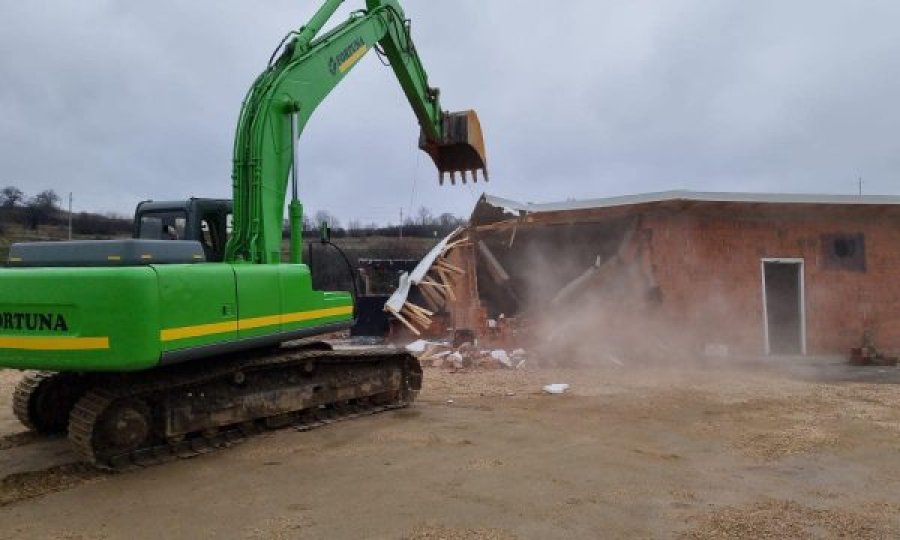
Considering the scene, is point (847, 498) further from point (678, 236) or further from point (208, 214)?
point (678, 236)

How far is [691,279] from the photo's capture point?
14.1 meters

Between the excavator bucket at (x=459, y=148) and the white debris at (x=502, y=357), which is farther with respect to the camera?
the white debris at (x=502, y=357)

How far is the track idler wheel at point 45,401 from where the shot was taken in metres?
6.88

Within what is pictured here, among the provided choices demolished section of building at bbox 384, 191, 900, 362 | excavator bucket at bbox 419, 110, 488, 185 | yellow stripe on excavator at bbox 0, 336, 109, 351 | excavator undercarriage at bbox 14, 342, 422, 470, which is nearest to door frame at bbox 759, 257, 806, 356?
demolished section of building at bbox 384, 191, 900, 362

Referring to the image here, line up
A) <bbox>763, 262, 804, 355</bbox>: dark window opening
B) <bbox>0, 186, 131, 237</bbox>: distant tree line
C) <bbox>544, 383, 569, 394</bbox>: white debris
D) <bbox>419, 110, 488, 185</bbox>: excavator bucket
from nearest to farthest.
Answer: <bbox>544, 383, 569, 394</bbox>: white debris → <bbox>419, 110, 488, 185</bbox>: excavator bucket → <bbox>763, 262, 804, 355</bbox>: dark window opening → <bbox>0, 186, 131, 237</bbox>: distant tree line

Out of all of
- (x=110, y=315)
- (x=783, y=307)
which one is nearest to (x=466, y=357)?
(x=783, y=307)

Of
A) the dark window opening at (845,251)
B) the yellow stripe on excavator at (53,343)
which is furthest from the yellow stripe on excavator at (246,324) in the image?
the dark window opening at (845,251)

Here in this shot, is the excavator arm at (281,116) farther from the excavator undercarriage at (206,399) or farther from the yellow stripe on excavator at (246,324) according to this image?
the excavator undercarriage at (206,399)

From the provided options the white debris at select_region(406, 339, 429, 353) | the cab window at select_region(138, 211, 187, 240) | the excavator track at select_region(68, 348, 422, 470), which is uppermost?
the cab window at select_region(138, 211, 187, 240)

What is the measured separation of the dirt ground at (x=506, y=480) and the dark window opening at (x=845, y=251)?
24.0ft

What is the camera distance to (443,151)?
33.7 feet

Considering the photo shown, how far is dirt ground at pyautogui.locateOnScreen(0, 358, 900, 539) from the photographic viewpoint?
14.5 feet

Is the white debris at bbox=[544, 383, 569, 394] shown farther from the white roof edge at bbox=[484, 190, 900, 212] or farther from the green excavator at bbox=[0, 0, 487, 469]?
the white roof edge at bbox=[484, 190, 900, 212]

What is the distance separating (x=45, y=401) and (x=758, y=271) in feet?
42.7
